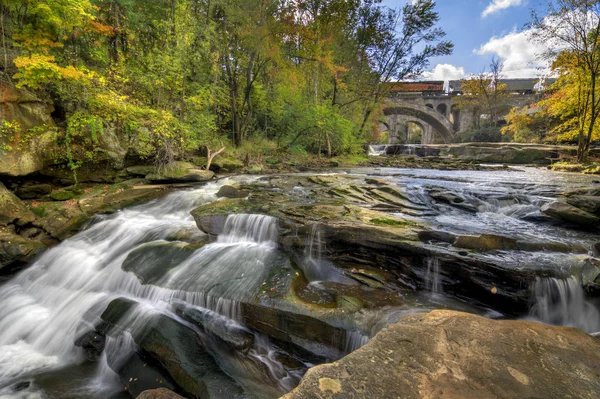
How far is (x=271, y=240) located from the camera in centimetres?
503

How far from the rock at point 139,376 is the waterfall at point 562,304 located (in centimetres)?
442

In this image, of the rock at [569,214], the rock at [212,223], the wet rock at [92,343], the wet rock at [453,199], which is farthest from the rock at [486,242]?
the wet rock at [92,343]

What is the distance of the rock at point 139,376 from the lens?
2.90 m

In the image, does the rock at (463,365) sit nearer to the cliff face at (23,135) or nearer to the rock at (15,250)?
the rock at (15,250)

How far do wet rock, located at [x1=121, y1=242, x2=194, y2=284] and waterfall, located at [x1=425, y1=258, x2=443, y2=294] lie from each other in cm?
395

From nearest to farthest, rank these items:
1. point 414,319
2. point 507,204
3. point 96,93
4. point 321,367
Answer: point 321,367
point 414,319
point 507,204
point 96,93

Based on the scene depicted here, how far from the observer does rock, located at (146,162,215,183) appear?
919cm

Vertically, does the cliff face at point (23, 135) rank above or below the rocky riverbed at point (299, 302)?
above

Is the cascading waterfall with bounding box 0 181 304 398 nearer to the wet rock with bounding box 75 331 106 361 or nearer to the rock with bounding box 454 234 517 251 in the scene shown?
the wet rock with bounding box 75 331 106 361

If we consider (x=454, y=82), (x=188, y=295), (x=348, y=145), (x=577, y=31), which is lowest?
(x=188, y=295)

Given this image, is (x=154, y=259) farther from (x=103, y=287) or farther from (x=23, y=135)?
(x=23, y=135)

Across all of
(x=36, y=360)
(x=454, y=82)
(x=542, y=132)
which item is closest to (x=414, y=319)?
(x=36, y=360)

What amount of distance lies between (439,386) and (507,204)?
686 centimetres

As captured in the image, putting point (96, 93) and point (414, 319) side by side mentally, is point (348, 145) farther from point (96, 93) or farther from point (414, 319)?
point (414, 319)
